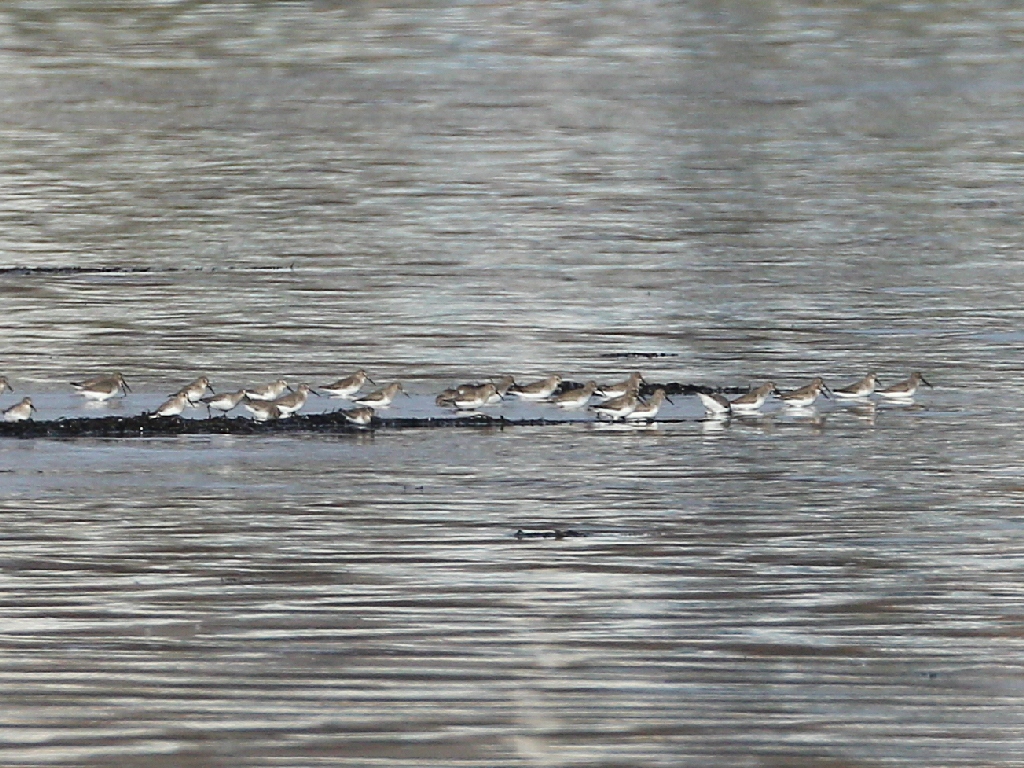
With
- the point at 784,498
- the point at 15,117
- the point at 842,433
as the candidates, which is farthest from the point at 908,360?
the point at 15,117

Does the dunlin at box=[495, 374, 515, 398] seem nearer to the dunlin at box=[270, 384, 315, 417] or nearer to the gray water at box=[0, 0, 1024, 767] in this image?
the gray water at box=[0, 0, 1024, 767]

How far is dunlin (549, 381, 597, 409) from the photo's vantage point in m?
18.4

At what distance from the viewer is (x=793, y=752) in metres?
9.55

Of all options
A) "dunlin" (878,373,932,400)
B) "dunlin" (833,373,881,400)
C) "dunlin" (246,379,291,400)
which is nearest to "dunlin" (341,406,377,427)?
"dunlin" (246,379,291,400)

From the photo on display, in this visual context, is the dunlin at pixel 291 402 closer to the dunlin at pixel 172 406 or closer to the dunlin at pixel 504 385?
the dunlin at pixel 172 406

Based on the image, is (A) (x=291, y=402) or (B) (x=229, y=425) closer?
(B) (x=229, y=425)

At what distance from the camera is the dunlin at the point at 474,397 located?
1819 centimetres

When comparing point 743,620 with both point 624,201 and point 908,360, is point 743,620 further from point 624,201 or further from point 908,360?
point 624,201

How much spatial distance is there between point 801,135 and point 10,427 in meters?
26.0

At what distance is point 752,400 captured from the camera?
1828cm

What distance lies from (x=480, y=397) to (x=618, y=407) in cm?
93

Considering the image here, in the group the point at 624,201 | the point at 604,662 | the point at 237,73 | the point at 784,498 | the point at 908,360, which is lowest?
the point at 237,73

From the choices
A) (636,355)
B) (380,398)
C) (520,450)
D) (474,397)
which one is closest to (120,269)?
(636,355)

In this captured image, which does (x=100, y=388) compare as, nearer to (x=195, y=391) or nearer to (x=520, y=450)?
(x=195, y=391)
